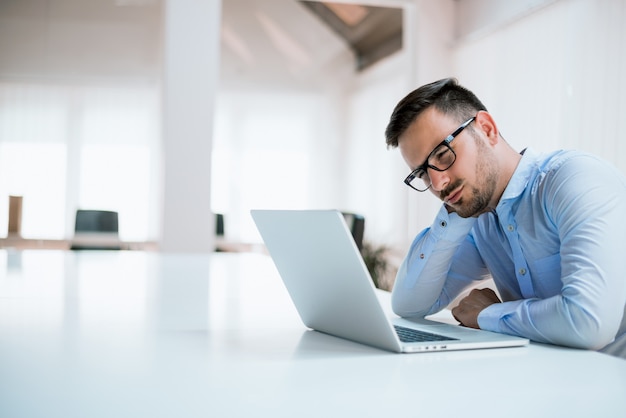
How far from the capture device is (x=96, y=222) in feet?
17.9

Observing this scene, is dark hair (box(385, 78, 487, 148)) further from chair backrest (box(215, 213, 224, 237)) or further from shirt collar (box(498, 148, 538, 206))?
chair backrest (box(215, 213, 224, 237))

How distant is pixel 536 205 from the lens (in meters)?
1.48

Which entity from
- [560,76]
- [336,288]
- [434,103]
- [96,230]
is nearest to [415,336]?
[336,288]

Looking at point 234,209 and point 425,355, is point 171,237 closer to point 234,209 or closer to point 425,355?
point 234,209

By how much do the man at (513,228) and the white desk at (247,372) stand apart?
Answer: 8 cm

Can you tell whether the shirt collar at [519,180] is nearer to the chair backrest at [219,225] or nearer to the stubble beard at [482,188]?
the stubble beard at [482,188]

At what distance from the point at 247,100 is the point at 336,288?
7.67m

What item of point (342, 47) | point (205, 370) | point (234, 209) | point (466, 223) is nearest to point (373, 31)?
point (342, 47)

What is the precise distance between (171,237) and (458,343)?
5.00 m

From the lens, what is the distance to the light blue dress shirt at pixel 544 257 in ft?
4.01

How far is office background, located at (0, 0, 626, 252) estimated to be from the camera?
5.14 metres

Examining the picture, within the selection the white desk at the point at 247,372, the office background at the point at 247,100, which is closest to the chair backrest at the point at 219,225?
the office background at the point at 247,100

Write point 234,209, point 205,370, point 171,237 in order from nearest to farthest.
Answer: point 205,370 < point 171,237 < point 234,209

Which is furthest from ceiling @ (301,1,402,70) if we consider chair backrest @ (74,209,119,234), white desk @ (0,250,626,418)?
white desk @ (0,250,626,418)
